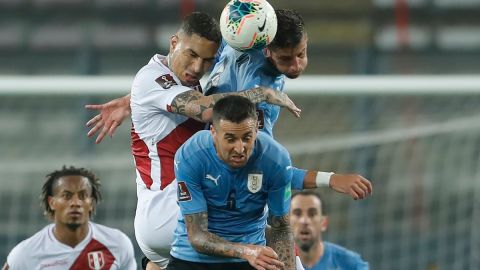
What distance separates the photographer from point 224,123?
523cm

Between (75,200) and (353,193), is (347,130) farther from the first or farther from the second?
(353,193)

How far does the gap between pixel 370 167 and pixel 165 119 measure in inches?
225

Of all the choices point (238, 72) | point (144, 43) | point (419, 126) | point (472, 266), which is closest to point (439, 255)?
point (472, 266)

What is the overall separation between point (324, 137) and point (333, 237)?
112 cm

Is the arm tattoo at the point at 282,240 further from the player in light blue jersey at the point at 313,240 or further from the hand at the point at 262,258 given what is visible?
the player in light blue jersey at the point at 313,240

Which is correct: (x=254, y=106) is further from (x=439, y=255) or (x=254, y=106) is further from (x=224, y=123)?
(x=439, y=255)

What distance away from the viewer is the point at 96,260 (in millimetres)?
8453

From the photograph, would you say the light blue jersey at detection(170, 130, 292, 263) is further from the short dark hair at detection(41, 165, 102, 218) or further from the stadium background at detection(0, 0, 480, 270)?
the stadium background at detection(0, 0, 480, 270)

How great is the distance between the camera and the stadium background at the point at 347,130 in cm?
1083

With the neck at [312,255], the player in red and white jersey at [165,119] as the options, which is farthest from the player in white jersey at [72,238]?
the player in red and white jersey at [165,119]

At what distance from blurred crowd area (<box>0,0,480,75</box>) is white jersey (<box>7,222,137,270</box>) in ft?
13.6

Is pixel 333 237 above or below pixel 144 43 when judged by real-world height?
below

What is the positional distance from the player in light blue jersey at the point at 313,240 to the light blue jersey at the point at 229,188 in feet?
11.1

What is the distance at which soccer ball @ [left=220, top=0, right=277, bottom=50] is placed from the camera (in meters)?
5.37
